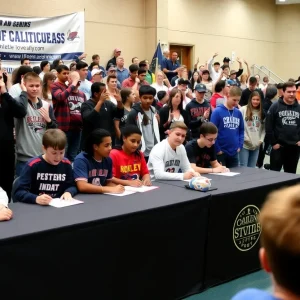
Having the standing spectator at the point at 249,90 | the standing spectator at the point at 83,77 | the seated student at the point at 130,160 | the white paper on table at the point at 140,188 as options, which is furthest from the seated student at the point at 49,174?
the standing spectator at the point at 249,90

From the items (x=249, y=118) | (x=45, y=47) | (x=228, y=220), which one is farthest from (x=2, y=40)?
(x=228, y=220)

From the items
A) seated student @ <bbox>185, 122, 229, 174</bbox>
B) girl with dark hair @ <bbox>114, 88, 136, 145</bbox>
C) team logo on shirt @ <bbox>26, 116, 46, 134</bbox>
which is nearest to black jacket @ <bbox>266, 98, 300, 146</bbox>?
seated student @ <bbox>185, 122, 229, 174</bbox>

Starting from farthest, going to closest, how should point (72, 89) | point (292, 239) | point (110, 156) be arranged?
point (72, 89) → point (110, 156) → point (292, 239)

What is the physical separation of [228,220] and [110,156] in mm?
1090

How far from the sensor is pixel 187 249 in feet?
9.88

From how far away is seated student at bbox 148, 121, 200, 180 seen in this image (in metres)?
3.84

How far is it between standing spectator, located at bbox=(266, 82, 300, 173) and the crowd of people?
0.01 metres

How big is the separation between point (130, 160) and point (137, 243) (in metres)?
1.15

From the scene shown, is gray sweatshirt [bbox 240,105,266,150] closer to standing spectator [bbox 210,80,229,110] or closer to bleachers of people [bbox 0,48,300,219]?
bleachers of people [bbox 0,48,300,219]

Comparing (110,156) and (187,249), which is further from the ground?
(110,156)

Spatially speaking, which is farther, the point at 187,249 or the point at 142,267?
the point at 187,249

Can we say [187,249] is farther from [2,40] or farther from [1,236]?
[2,40]

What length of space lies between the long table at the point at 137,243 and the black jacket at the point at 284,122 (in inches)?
67.7

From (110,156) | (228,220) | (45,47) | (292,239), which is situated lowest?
(228,220)
